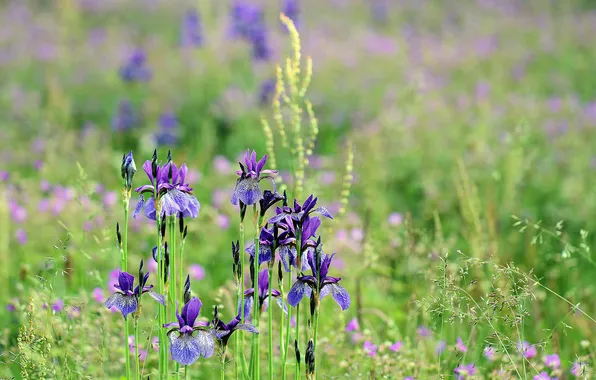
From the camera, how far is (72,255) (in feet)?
11.5

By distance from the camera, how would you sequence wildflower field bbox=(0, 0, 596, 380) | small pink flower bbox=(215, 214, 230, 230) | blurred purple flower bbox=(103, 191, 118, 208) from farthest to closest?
blurred purple flower bbox=(103, 191, 118, 208) → small pink flower bbox=(215, 214, 230, 230) → wildflower field bbox=(0, 0, 596, 380)

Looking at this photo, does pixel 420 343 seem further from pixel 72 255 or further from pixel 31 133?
pixel 31 133

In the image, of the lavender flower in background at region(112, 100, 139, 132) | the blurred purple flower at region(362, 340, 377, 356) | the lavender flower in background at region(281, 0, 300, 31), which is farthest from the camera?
the lavender flower in background at region(281, 0, 300, 31)

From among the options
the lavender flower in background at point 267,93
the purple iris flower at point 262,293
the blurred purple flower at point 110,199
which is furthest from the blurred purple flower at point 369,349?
the lavender flower in background at point 267,93

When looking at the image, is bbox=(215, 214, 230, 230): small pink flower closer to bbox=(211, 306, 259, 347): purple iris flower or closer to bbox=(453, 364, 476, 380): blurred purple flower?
bbox=(453, 364, 476, 380): blurred purple flower

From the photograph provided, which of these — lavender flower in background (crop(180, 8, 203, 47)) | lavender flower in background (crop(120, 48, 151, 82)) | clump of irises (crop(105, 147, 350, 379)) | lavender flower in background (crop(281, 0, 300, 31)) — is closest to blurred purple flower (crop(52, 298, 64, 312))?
clump of irises (crop(105, 147, 350, 379))

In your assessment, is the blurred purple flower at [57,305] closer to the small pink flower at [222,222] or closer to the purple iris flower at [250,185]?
the small pink flower at [222,222]

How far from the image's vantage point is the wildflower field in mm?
1675

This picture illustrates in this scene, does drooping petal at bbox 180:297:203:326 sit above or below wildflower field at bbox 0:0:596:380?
below

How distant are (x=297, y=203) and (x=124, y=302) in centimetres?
44

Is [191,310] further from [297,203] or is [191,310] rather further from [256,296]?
[297,203]

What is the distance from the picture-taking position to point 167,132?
5426 mm

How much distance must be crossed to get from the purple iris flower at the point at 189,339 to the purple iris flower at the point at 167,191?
206 mm

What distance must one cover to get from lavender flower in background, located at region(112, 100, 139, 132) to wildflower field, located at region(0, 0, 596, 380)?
0.03 meters
